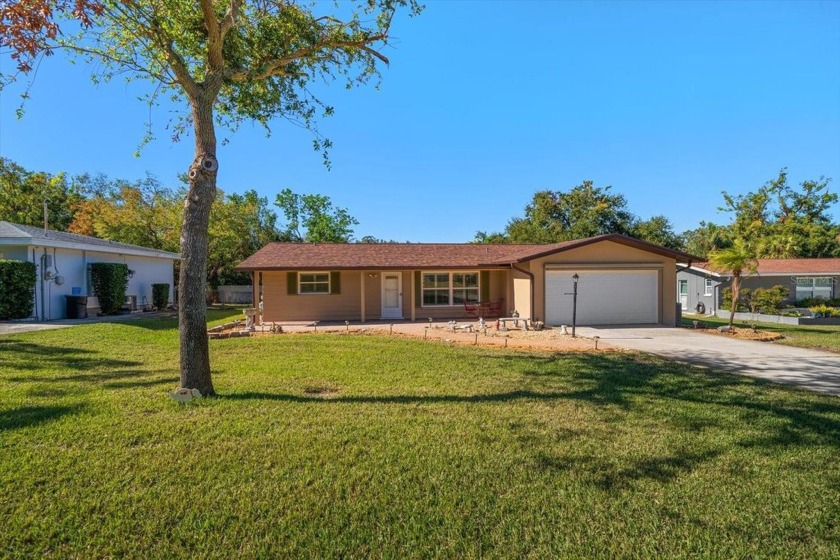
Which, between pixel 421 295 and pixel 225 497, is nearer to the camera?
pixel 225 497

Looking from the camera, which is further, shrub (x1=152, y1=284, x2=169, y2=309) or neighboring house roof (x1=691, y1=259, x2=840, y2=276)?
shrub (x1=152, y1=284, x2=169, y2=309)

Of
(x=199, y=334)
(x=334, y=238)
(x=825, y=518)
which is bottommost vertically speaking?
(x=825, y=518)

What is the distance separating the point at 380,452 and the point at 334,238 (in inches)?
1478

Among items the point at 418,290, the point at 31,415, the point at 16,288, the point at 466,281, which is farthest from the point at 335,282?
the point at 31,415

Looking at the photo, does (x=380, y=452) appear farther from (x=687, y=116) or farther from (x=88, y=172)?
(x=88, y=172)

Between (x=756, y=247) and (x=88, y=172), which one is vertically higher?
(x=88, y=172)

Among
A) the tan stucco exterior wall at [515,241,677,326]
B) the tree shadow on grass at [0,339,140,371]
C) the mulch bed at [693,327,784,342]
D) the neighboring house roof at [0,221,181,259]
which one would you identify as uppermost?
the neighboring house roof at [0,221,181,259]

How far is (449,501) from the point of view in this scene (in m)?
3.30

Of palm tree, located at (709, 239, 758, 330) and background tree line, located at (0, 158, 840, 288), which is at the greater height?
background tree line, located at (0, 158, 840, 288)

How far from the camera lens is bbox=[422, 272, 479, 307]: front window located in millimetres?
18312

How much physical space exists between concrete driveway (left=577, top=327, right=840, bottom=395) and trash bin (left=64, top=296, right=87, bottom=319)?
60.5 feet

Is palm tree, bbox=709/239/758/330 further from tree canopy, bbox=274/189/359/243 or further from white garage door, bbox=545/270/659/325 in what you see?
tree canopy, bbox=274/189/359/243

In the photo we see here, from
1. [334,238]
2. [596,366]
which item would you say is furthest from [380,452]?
[334,238]

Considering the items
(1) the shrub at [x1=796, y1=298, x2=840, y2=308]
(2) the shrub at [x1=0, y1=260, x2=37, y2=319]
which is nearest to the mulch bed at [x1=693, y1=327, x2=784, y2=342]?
(1) the shrub at [x1=796, y1=298, x2=840, y2=308]
